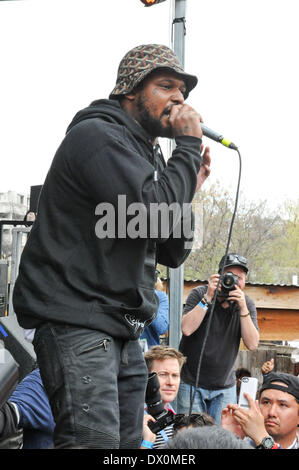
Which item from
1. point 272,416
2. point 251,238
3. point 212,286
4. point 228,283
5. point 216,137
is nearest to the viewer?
point 216,137

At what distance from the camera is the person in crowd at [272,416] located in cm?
263

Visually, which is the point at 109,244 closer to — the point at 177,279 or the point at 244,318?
the point at 177,279

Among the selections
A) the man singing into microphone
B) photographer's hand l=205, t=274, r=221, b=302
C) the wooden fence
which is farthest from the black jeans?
the wooden fence

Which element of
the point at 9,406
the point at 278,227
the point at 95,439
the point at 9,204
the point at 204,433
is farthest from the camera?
the point at 278,227

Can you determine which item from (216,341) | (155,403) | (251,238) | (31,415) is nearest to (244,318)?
(216,341)

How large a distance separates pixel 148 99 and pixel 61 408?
0.83 metres

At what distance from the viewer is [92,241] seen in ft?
4.35

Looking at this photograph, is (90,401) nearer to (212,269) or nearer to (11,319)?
(11,319)

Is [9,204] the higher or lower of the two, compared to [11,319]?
higher

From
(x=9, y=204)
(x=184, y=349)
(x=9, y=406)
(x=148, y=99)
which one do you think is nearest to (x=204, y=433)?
(x=148, y=99)

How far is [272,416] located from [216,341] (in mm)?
822

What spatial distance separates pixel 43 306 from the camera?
1289 mm

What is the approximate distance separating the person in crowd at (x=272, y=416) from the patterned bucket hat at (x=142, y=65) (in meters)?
1.80

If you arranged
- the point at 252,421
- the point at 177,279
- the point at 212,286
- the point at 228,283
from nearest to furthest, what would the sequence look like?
the point at 252,421, the point at 177,279, the point at 212,286, the point at 228,283
